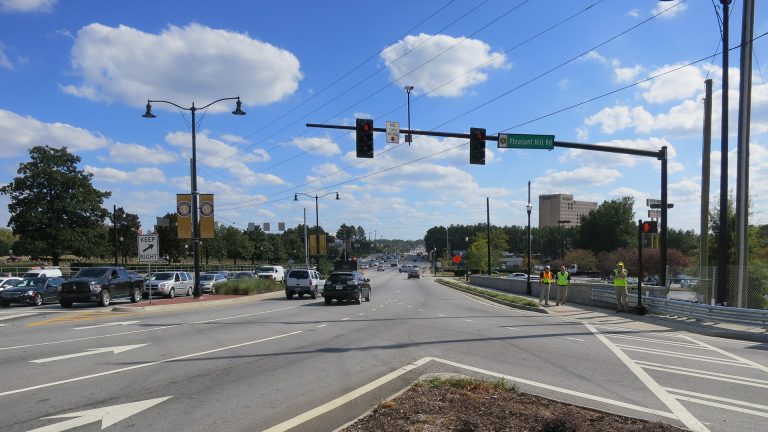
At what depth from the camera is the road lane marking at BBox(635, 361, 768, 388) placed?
8.55 m

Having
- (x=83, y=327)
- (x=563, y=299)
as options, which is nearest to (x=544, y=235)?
(x=563, y=299)

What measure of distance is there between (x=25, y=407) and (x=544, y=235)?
167366 millimetres

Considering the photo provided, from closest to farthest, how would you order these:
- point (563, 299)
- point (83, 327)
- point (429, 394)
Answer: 1. point (429, 394)
2. point (83, 327)
3. point (563, 299)

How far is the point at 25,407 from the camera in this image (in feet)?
22.5

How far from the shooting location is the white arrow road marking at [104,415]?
6.05m

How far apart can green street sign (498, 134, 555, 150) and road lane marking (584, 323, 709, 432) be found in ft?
31.0

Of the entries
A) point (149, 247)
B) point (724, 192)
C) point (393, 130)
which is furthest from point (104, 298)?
point (724, 192)

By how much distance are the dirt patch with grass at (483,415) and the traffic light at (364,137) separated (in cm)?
1287

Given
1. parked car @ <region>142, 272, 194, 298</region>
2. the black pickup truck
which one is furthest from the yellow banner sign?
the black pickup truck

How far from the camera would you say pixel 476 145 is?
1980 cm

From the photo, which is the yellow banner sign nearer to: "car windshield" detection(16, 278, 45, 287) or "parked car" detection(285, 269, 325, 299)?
"parked car" detection(285, 269, 325, 299)

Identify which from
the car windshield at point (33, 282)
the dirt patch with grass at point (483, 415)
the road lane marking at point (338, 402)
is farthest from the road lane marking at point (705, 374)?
the car windshield at point (33, 282)

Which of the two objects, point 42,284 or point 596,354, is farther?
point 42,284

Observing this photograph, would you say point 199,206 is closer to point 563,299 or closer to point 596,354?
point 563,299
